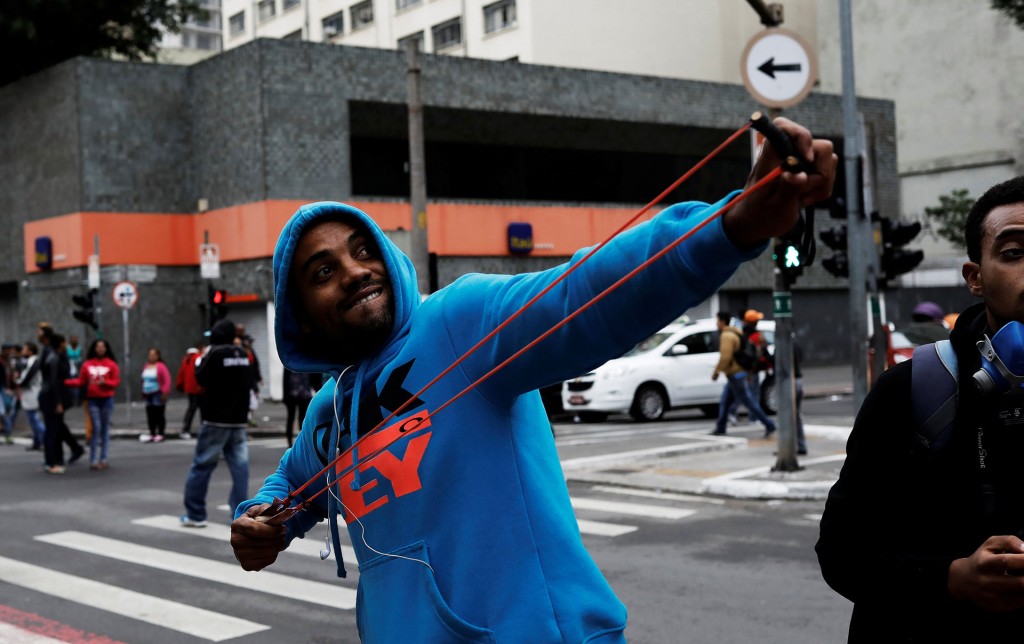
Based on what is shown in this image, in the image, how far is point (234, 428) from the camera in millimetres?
10227

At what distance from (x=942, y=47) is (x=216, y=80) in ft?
97.3

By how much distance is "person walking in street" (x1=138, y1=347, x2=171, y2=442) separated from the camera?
18.4m

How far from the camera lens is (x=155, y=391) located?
61.0 ft

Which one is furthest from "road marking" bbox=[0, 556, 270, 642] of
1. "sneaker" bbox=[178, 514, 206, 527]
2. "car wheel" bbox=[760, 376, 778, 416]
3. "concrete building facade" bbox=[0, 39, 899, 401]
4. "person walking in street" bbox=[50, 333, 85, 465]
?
"concrete building facade" bbox=[0, 39, 899, 401]

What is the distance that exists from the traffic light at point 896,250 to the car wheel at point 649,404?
24.7ft

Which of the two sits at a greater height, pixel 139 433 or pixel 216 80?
pixel 216 80

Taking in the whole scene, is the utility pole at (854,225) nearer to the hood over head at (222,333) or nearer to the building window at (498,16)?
the hood over head at (222,333)

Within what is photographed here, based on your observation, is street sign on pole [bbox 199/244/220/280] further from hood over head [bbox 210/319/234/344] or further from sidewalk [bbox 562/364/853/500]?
hood over head [bbox 210/319/234/344]

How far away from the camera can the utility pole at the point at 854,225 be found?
1232 cm

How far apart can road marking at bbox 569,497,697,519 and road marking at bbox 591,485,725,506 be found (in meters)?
0.56

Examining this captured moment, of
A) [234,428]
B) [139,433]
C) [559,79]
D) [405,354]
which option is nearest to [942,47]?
[559,79]

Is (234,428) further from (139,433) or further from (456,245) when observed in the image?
(456,245)

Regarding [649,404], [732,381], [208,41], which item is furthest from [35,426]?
[208,41]

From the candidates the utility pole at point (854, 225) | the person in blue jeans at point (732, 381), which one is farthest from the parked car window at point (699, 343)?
the utility pole at point (854, 225)
